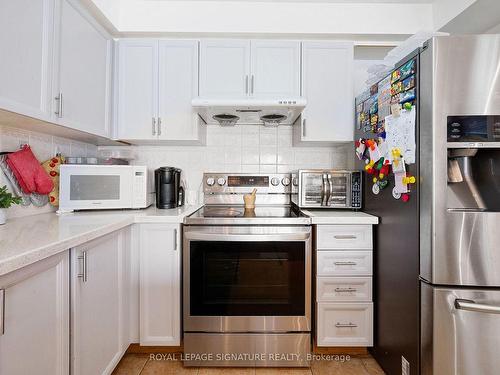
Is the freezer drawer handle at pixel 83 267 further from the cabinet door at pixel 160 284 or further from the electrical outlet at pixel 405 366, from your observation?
the electrical outlet at pixel 405 366

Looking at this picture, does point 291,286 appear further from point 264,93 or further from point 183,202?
point 264,93

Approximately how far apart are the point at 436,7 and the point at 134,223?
8.46 feet

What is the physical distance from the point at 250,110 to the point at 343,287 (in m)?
1.31

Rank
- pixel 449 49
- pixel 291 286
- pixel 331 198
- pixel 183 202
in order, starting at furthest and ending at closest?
pixel 183 202 → pixel 331 198 → pixel 291 286 → pixel 449 49

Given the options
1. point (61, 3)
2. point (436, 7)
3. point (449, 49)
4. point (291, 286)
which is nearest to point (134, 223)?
point (291, 286)

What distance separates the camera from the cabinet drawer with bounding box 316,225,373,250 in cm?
164

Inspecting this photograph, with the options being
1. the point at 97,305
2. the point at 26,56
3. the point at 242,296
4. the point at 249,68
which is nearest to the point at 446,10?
the point at 249,68

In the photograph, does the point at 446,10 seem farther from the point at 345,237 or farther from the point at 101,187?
the point at 101,187

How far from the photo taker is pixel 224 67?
1.98 m

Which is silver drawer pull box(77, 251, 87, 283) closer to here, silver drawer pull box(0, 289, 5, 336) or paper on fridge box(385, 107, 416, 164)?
silver drawer pull box(0, 289, 5, 336)

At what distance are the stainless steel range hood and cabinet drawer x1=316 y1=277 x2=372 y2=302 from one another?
113cm

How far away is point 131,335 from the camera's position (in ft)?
5.35

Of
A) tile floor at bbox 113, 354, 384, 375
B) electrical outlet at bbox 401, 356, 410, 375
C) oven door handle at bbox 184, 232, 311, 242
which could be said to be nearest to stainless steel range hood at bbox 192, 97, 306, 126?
oven door handle at bbox 184, 232, 311, 242

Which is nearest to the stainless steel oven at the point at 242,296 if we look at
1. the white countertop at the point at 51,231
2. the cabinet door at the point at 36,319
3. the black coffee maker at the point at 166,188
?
the white countertop at the point at 51,231
